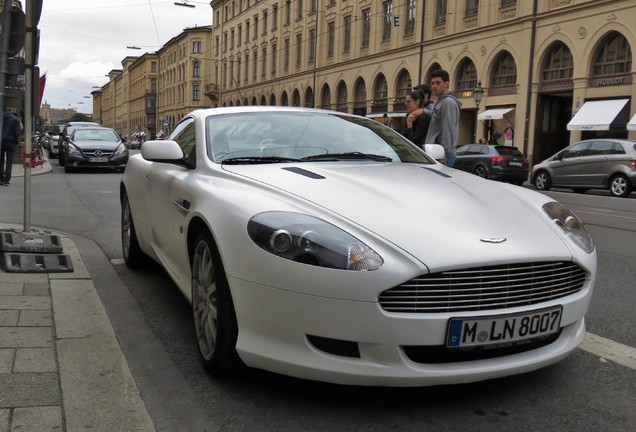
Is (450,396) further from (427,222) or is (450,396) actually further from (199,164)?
(199,164)

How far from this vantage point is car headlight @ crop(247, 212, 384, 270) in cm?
250

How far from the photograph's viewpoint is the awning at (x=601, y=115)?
2400 centimetres

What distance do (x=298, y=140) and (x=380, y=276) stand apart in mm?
1760

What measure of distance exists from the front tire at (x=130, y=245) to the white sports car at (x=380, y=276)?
2100 mm

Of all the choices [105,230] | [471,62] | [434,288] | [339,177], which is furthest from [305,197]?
[471,62]

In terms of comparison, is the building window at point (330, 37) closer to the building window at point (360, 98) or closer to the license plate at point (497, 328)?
the building window at point (360, 98)

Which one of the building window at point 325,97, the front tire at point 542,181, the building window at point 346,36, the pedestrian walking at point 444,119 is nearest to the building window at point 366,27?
the building window at point 346,36

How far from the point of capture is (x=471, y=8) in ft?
107

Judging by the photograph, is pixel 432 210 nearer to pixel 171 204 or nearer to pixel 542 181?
pixel 171 204

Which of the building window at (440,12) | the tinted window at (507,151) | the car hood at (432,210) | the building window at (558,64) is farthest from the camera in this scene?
the building window at (440,12)

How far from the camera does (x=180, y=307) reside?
4395 mm

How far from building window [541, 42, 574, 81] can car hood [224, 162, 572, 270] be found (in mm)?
26313

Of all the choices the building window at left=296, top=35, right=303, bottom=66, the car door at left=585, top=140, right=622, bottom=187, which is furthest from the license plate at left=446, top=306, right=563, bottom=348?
the building window at left=296, top=35, right=303, bottom=66

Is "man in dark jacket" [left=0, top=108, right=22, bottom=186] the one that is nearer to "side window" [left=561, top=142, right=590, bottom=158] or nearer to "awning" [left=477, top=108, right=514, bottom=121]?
"side window" [left=561, top=142, right=590, bottom=158]
